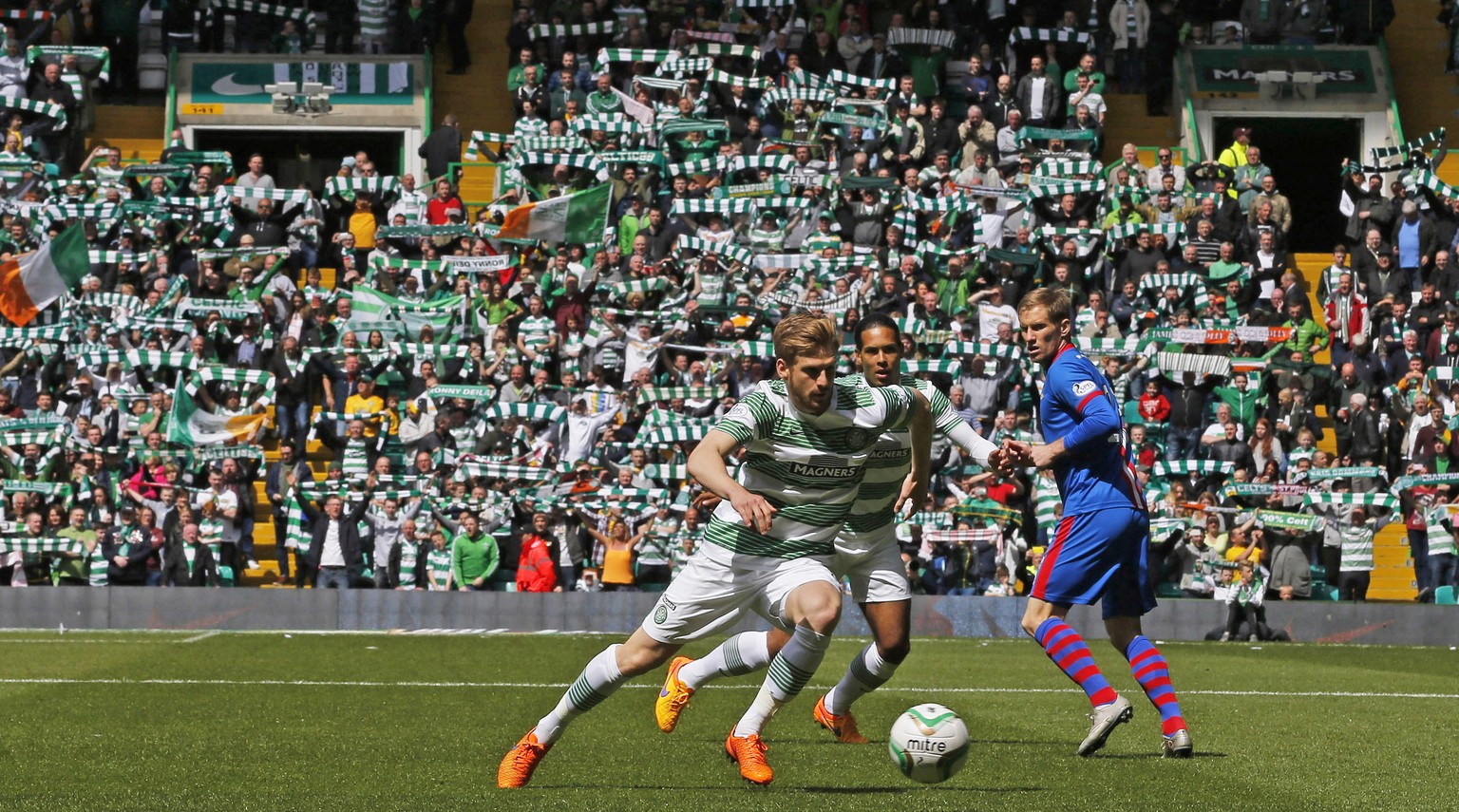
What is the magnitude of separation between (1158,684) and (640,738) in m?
2.51

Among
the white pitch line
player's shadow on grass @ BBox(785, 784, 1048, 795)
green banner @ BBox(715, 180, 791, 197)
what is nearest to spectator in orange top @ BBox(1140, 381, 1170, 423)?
green banner @ BBox(715, 180, 791, 197)

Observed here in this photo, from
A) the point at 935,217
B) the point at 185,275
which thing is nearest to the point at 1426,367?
the point at 935,217

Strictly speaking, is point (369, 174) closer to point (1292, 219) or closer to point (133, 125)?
point (133, 125)

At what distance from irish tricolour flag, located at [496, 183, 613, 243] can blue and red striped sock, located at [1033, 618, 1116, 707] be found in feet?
53.6

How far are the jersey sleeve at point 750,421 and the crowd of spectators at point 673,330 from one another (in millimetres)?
12605

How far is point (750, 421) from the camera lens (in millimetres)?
7199

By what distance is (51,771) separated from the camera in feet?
25.4

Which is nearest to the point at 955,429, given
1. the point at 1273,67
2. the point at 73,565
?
the point at 73,565

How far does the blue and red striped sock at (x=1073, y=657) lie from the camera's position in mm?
8156

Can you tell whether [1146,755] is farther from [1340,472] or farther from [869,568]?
[1340,472]

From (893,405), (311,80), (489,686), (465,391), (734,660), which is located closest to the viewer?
(893,405)

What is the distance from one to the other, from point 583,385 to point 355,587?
12.1 ft

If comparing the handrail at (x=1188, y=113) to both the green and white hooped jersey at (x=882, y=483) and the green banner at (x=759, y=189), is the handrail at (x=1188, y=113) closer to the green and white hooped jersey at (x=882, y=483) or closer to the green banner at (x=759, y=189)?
the green banner at (x=759, y=189)

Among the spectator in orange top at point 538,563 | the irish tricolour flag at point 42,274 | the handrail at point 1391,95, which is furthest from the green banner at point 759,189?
the handrail at point 1391,95
